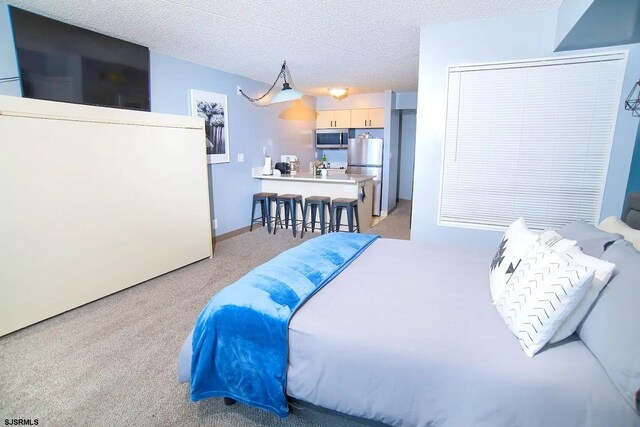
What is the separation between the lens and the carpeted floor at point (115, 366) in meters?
1.62

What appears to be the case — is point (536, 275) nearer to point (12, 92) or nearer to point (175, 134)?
point (175, 134)

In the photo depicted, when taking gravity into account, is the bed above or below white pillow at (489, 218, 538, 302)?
below

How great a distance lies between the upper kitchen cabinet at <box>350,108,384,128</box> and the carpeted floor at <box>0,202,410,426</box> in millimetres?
4718

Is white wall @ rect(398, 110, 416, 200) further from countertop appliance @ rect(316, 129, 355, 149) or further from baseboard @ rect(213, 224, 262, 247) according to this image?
baseboard @ rect(213, 224, 262, 247)

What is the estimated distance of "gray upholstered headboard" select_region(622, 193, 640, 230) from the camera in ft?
6.22

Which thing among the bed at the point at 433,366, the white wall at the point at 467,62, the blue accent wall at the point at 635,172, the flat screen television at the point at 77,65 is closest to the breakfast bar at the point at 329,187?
the white wall at the point at 467,62

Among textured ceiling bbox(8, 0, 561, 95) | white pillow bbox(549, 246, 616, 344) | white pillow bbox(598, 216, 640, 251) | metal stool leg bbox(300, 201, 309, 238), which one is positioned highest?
textured ceiling bbox(8, 0, 561, 95)

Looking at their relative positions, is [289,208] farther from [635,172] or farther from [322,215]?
[635,172]

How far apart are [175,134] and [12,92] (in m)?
1.25

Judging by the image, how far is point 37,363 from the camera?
2.01 meters

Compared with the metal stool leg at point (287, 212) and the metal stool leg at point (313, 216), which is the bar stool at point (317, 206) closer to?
the metal stool leg at point (313, 216)

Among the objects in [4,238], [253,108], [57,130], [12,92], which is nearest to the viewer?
[4,238]

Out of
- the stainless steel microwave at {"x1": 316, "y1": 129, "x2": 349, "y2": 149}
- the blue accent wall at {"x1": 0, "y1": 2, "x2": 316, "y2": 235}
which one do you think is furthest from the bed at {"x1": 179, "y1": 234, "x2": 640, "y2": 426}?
the stainless steel microwave at {"x1": 316, "y1": 129, "x2": 349, "y2": 149}

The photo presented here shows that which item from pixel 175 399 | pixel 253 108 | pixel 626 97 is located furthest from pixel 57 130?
pixel 626 97
